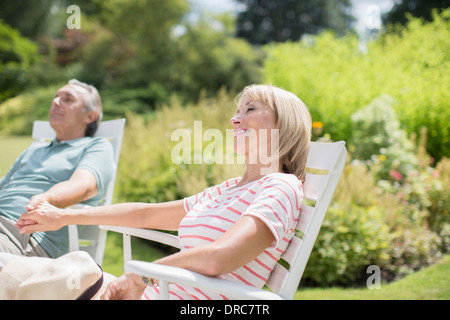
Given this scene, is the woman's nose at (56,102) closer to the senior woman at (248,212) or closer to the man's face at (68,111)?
the man's face at (68,111)

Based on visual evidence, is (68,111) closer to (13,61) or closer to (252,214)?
(252,214)

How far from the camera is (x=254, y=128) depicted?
1580 millimetres

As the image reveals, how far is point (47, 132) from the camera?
10.1ft

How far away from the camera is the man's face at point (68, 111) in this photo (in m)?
2.62

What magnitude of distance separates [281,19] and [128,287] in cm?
3014

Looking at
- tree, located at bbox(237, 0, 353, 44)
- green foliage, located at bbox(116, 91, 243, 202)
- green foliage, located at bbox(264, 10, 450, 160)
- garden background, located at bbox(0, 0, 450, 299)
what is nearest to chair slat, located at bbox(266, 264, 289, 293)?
garden background, located at bbox(0, 0, 450, 299)

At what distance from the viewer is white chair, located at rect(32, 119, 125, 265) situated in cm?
223

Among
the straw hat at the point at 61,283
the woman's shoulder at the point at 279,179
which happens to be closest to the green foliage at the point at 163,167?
the woman's shoulder at the point at 279,179

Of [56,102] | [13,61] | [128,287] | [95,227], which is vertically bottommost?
[13,61]

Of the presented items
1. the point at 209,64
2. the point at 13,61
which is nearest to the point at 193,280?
the point at 13,61

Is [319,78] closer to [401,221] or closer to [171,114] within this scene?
[171,114]

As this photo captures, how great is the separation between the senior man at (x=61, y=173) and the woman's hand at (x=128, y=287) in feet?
1.89

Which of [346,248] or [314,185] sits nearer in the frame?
[314,185]

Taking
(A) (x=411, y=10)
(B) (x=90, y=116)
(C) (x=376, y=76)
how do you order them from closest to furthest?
1. (B) (x=90, y=116)
2. (C) (x=376, y=76)
3. (A) (x=411, y=10)
